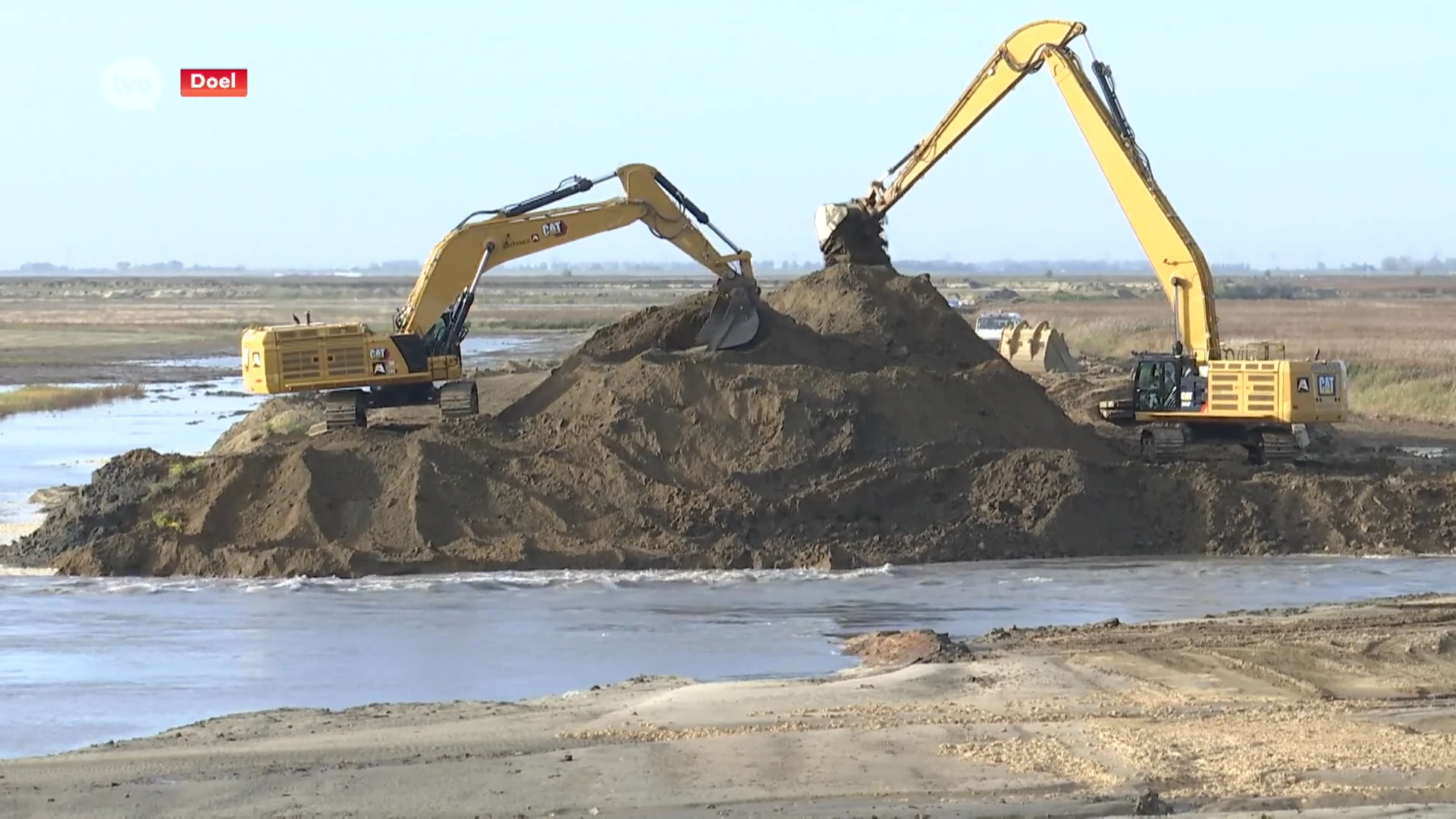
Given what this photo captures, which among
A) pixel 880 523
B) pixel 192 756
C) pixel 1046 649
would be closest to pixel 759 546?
pixel 880 523

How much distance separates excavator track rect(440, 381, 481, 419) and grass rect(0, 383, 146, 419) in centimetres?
2001

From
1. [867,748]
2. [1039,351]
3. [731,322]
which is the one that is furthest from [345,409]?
[1039,351]

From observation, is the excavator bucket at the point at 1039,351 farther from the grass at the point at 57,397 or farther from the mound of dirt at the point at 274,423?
the grass at the point at 57,397

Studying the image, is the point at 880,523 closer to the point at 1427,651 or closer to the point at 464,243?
the point at 464,243

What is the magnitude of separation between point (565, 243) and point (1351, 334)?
44847 millimetres

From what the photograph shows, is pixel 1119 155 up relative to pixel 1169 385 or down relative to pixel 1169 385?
up

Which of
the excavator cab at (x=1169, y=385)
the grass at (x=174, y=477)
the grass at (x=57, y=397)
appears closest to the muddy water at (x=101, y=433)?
the grass at (x=57, y=397)

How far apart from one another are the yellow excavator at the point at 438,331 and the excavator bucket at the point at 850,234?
3208 mm

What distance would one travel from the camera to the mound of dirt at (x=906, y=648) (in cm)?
1515

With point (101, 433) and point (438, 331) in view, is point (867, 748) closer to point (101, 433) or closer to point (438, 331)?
point (438, 331)

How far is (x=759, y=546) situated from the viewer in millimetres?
21656

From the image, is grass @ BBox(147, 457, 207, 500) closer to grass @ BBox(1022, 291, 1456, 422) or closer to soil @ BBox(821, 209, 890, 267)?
soil @ BBox(821, 209, 890, 267)

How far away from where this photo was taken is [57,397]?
145ft

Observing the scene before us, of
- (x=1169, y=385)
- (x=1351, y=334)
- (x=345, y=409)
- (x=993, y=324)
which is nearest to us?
(x=345, y=409)
